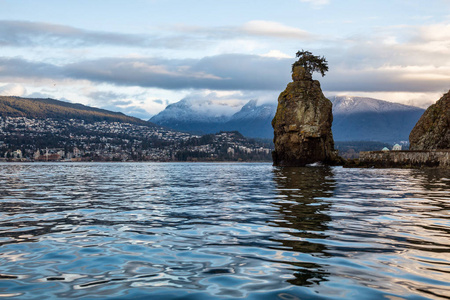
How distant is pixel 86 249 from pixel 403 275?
6664 millimetres

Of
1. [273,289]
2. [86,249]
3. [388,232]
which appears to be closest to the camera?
[273,289]

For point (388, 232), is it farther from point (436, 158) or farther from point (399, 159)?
point (399, 159)

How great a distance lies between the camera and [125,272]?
→ 7.76m

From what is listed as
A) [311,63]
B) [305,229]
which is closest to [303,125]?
[311,63]

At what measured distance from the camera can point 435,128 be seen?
7981 cm

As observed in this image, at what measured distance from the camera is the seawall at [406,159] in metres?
66.8

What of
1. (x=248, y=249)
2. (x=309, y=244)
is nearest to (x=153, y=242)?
(x=248, y=249)

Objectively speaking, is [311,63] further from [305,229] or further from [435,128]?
[305,229]

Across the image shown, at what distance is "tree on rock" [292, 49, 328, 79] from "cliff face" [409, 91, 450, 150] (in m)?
23.9

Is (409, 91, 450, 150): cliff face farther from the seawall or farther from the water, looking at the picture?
the water

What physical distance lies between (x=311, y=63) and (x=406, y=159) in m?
32.9

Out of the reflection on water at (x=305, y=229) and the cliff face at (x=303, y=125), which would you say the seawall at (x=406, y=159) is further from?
the reflection on water at (x=305, y=229)

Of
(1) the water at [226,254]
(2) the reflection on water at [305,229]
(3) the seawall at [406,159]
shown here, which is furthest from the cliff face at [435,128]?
(1) the water at [226,254]

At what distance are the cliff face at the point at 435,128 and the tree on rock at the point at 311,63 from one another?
2385 cm
